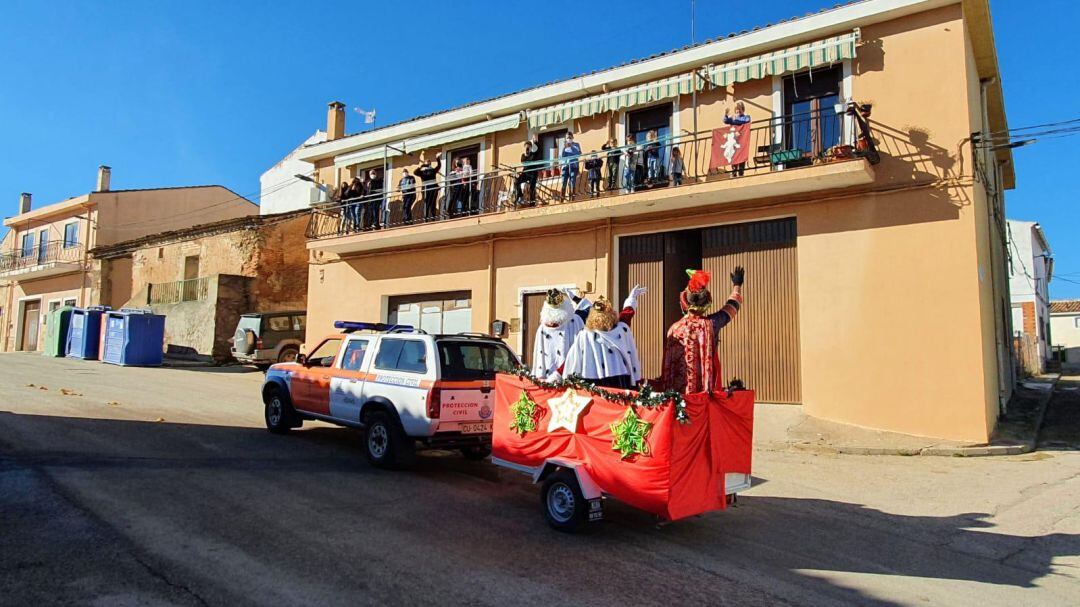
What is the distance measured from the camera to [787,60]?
11742mm

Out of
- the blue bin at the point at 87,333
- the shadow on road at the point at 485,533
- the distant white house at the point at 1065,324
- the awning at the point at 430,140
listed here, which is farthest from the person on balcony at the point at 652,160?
the distant white house at the point at 1065,324

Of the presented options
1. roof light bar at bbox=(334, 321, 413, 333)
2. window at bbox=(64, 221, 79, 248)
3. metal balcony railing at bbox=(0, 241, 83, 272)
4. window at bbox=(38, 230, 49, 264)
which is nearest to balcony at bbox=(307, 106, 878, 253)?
roof light bar at bbox=(334, 321, 413, 333)

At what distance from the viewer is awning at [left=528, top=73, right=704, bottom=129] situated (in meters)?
12.9

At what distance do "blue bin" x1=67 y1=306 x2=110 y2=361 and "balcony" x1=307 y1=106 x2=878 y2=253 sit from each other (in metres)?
12.9

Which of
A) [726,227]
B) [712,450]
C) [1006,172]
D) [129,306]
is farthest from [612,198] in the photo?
[129,306]

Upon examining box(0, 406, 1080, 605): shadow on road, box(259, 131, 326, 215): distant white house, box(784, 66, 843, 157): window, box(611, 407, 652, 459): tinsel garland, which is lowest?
box(0, 406, 1080, 605): shadow on road

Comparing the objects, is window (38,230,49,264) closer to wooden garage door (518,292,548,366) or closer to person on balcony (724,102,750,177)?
wooden garage door (518,292,548,366)

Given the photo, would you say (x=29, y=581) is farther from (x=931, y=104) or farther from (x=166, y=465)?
(x=931, y=104)

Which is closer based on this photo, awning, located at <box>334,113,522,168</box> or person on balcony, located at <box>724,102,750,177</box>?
person on balcony, located at <box>724,102,750,177</box>

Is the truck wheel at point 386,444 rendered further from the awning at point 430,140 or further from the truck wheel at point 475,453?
the awning at point 430,140

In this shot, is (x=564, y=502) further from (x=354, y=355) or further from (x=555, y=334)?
(x=354, y=355)

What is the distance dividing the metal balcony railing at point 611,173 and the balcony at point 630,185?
22 millimetres

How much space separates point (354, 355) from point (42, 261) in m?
38.2

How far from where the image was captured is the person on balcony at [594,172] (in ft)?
44.8
